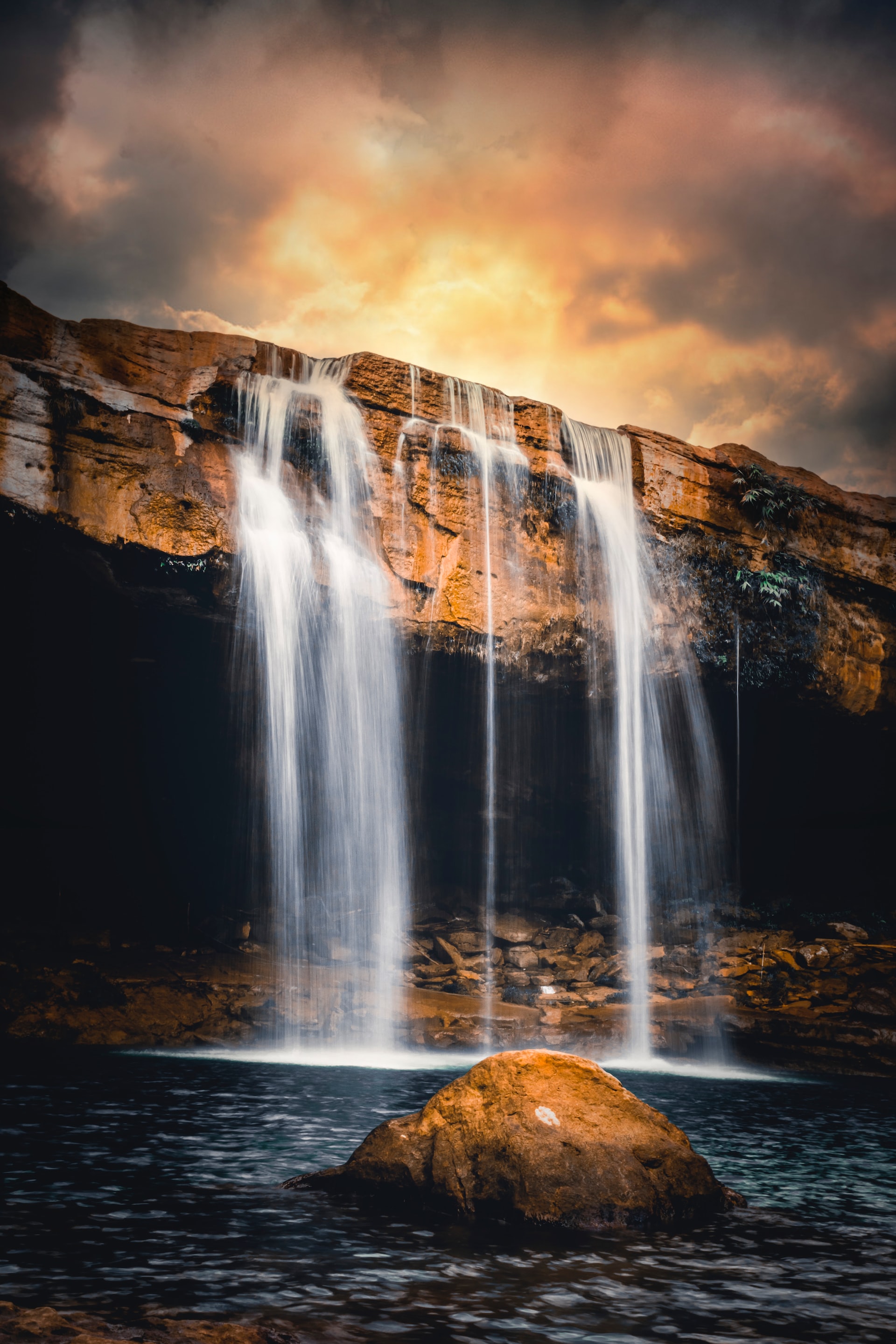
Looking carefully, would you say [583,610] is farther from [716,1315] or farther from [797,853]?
[716,1315]

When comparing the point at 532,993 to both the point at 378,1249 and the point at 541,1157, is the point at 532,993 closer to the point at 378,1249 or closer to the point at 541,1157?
the point at 541,1157

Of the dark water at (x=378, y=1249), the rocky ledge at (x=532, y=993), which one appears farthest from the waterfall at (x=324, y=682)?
the dark water at (x=378, y=1249)

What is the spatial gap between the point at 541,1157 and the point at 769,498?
18.2 m

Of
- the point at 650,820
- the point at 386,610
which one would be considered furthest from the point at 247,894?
the point at 650,820

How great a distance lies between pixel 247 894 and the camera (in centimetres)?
2180

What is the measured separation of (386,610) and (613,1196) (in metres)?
12.7

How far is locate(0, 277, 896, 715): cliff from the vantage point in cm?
1495

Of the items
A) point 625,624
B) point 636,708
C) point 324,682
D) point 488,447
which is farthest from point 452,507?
point 636,708

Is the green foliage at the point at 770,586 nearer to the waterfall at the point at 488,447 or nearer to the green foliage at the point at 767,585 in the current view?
the green foliage at the point at 767,585

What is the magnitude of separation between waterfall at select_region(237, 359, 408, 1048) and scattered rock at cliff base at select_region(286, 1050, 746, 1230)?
447 inches

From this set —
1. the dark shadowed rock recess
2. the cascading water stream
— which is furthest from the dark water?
the cascading water stream

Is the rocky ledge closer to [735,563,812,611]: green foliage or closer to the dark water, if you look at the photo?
the dark water

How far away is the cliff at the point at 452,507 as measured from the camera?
49.1 feet

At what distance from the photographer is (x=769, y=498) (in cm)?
2111
